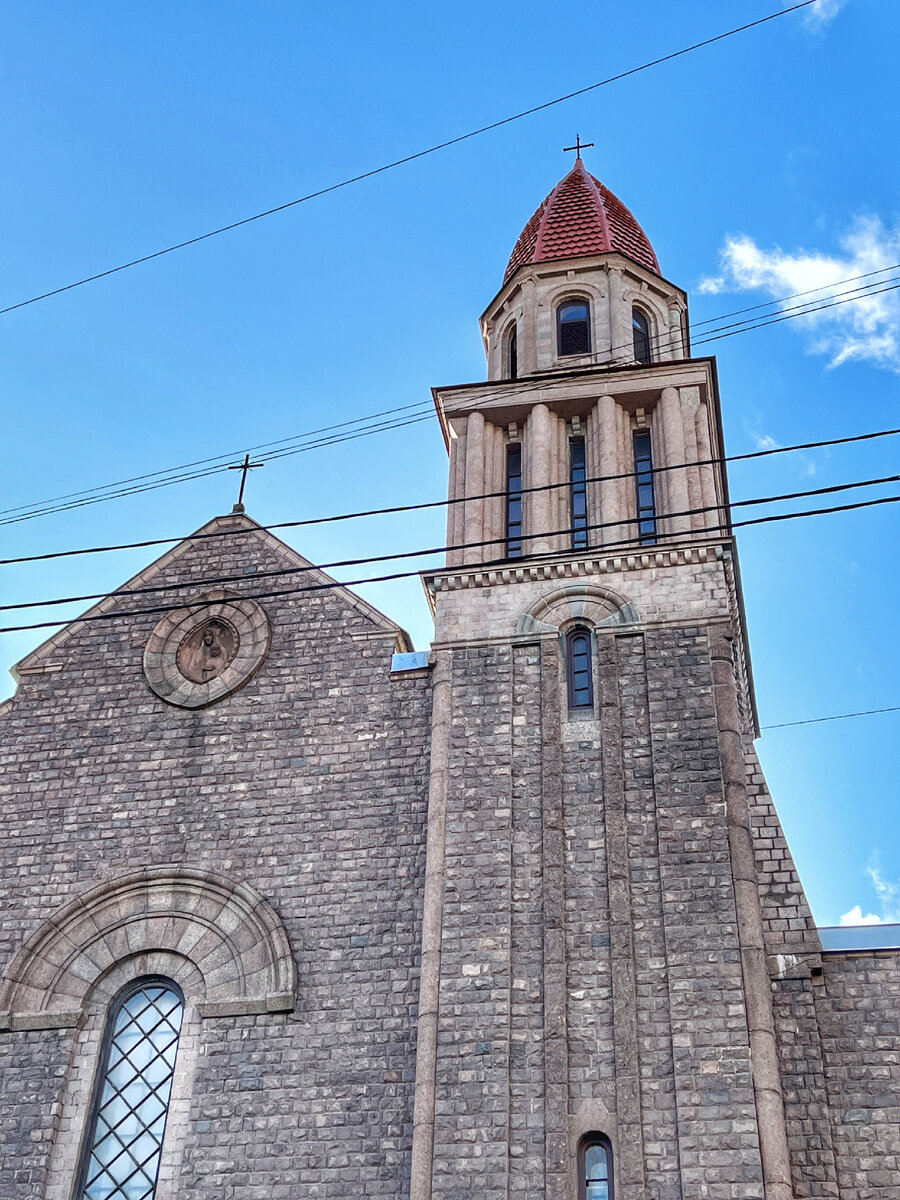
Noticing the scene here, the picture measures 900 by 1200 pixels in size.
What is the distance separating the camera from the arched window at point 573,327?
23.6 m

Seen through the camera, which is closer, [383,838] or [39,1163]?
[39,1163]

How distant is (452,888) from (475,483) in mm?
6948

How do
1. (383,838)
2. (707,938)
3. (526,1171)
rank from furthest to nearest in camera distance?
(383,838) → (707,938) → (526,1171)

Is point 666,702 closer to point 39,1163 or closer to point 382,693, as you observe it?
point 382,693

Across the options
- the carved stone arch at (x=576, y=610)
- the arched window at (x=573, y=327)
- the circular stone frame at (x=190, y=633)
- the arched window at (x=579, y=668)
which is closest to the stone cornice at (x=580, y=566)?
the carved stone arch at (x=576, y=610)

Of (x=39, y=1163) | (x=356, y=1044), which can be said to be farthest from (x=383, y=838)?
(x=39, y=1163)

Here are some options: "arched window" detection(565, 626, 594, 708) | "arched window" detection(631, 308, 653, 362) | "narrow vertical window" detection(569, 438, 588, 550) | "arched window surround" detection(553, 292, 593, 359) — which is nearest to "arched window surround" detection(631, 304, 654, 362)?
"arched window" detection(631, 308, 653, 362)

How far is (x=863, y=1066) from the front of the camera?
15172 mm

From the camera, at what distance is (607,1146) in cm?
1460

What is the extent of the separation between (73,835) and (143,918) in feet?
5.27

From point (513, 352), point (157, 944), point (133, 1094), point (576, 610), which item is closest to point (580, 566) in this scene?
point (576, 610)

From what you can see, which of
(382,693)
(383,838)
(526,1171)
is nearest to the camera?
(526,1171)

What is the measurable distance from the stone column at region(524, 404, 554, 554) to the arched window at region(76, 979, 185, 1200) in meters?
7.80

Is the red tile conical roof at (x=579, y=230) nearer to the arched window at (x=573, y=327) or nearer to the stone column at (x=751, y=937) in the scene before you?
the arched window at (x=573, y=327)
